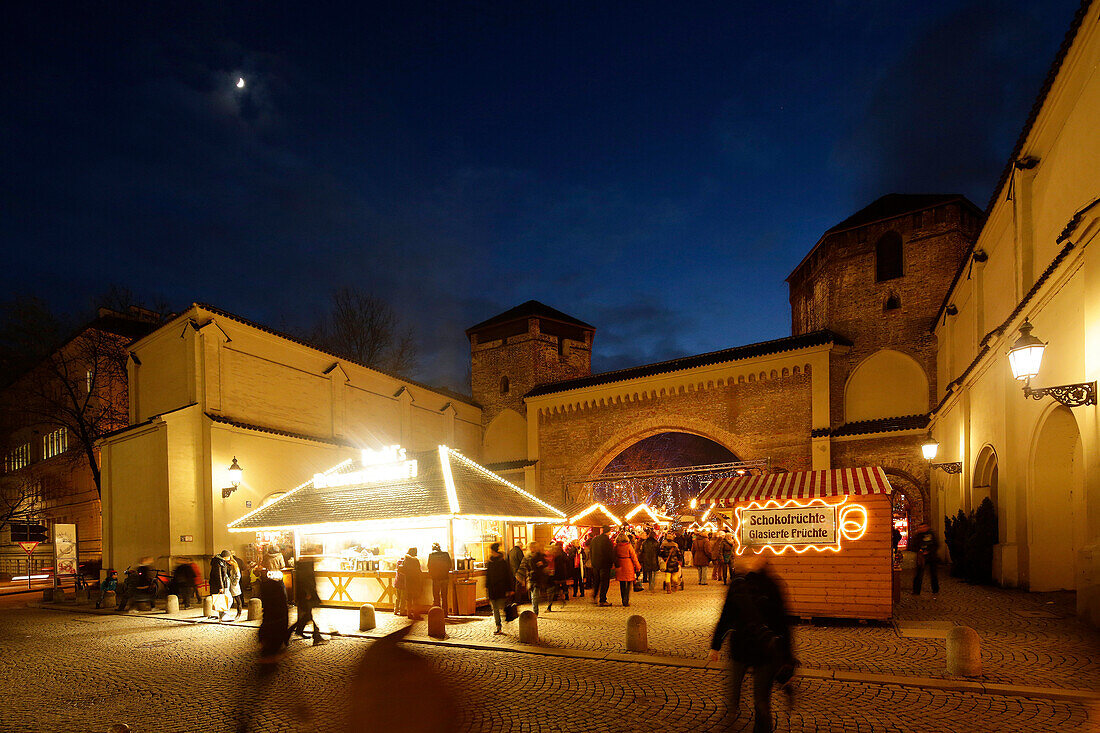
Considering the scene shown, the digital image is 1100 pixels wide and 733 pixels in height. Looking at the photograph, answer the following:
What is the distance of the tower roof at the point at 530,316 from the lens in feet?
117

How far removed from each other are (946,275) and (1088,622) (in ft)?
61.3

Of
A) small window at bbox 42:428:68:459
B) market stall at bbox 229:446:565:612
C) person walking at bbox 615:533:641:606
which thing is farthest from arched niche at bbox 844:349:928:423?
small window at bbox 42:428:68:459

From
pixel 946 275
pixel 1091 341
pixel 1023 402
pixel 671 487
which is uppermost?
pixel 946 275

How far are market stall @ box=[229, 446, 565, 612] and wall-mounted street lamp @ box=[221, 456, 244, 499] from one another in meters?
2.31

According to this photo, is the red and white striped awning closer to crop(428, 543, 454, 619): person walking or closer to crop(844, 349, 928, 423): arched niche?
crop(428, 543, 454, 619): person walking

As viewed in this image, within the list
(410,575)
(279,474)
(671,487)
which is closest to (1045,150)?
(410,575)

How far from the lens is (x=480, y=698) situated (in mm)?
7312

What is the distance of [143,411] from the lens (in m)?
23.4

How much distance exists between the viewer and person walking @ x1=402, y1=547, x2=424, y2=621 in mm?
13742

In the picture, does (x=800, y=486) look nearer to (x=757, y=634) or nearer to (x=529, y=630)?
(x=529, y=630)

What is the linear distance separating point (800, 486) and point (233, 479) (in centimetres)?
1755

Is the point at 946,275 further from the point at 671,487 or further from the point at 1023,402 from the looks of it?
the point at 671,487

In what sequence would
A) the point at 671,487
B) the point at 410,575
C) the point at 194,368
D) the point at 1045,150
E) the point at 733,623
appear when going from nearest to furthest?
the point at 733,623
the point at 1045,150
the point at 410,575
the point at 194,368
the point at 671,487

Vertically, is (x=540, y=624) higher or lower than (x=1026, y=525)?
lower
